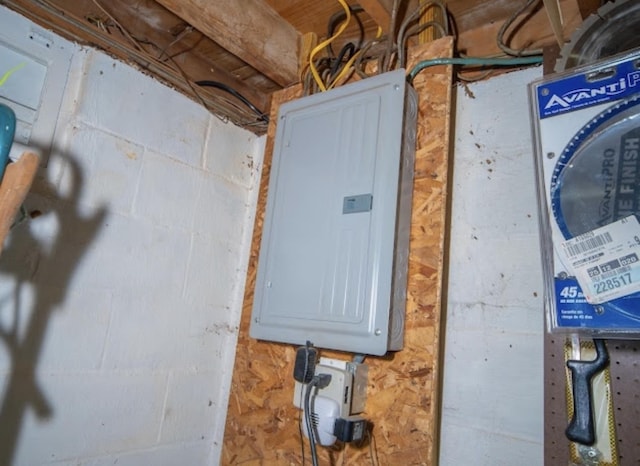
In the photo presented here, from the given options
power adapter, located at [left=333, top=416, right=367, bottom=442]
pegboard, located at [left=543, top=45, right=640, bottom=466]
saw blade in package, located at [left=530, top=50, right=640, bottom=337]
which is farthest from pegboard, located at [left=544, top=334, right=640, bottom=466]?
power adapter, located at [left=333, top=416, right=367, bottom=442]

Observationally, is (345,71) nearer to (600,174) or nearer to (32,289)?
(600,174)

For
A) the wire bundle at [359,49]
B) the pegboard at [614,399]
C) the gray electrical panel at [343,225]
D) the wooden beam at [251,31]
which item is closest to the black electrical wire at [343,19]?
the wire bundle at [359,49]

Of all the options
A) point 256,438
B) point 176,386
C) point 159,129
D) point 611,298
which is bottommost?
point 256,438

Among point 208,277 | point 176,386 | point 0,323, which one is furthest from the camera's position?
point 208,277

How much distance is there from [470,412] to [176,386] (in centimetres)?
79

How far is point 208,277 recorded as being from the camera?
4.19 feet

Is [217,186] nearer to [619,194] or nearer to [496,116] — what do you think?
[496,116]

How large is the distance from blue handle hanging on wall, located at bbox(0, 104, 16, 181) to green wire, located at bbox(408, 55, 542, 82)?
898 millimetres

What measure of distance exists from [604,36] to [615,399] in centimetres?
70

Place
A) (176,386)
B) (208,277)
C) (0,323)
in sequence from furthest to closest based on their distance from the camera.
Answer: (208,277) < (176,386) < (0,323)

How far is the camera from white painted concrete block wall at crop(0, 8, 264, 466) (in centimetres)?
93

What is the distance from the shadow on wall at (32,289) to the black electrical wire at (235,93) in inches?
20.0

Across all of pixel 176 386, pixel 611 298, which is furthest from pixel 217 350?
pixel 611 298

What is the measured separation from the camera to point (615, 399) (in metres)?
0.74
